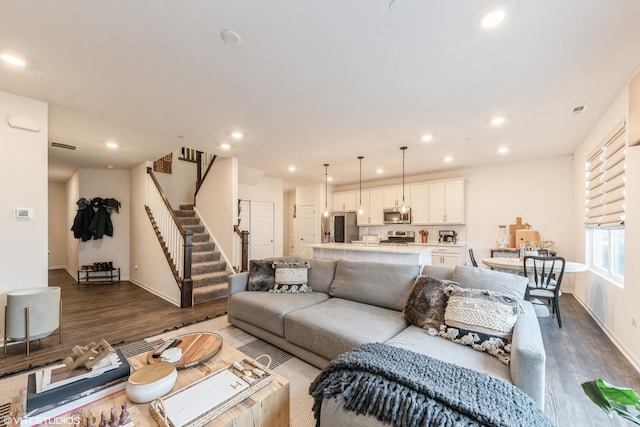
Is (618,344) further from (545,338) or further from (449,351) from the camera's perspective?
(449,351)

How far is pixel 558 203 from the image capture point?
5.17m

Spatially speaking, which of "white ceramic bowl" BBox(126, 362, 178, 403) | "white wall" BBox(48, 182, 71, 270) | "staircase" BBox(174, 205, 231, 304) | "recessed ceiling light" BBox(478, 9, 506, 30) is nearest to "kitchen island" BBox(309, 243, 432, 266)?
"staircase" BBox(174, 205, 231, 304)

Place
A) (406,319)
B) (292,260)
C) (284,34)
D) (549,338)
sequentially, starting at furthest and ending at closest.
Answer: (292,260)
(549,338)
(406,319)
(284,34)

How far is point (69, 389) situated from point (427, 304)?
92.0 inches

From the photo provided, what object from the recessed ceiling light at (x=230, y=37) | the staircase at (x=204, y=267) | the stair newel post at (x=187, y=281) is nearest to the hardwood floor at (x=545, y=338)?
the stair newel post at (x=187, y=281)

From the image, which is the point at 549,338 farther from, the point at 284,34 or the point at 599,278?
the point at 284,34

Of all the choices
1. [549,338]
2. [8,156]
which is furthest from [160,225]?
[549,338]

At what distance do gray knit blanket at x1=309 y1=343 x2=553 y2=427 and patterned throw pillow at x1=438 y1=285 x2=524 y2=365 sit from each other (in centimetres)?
53

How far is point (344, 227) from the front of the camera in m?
7.67

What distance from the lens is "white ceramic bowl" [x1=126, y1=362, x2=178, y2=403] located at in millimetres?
1325

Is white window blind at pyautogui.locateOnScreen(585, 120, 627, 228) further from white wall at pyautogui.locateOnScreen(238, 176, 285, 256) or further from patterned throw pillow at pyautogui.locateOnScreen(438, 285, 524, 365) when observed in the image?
white wall at pyautogui.locateOnScreen(238, 176, 285, 256)

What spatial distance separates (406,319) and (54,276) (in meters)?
8.36

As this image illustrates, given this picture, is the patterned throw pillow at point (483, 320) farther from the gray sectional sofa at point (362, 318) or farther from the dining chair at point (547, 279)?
the dining chair at point (547, 279)

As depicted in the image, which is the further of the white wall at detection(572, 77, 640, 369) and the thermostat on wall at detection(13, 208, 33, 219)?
the thermostat on wall at detection(13, 208, 33, 219)
